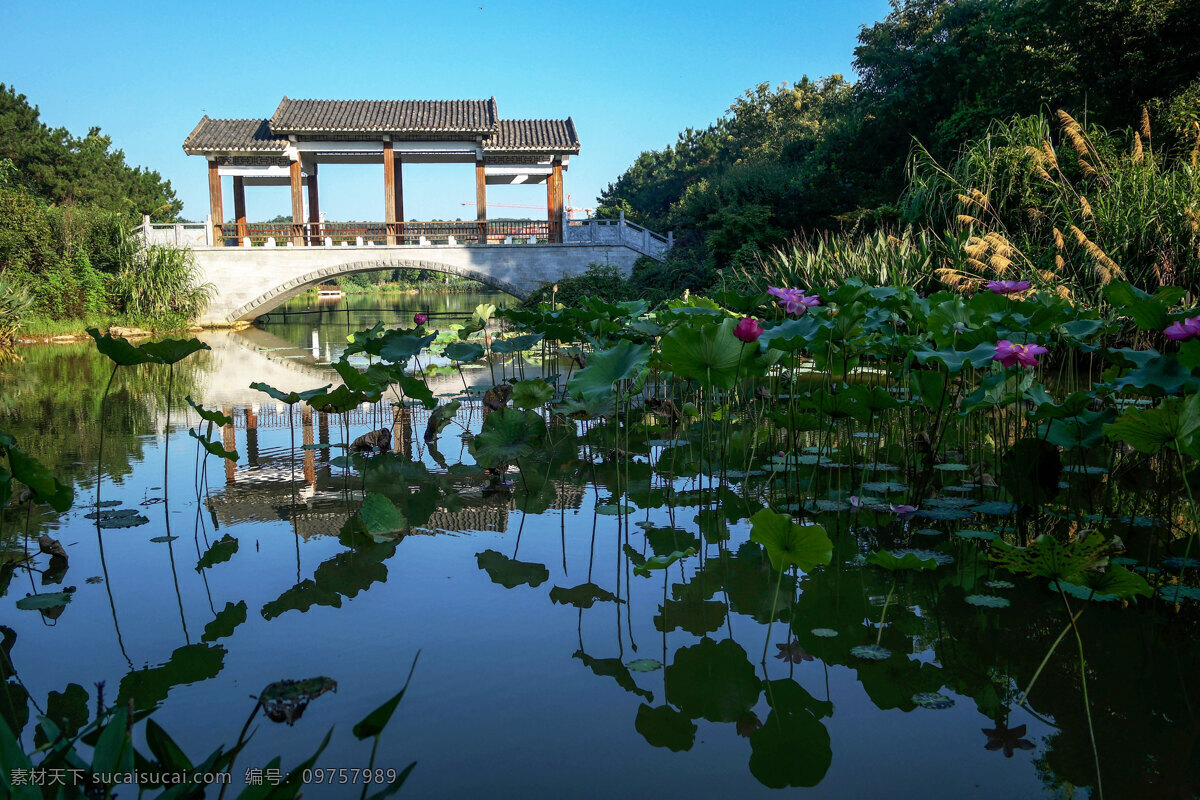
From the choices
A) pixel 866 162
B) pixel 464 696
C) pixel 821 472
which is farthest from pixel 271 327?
pixel 464 696

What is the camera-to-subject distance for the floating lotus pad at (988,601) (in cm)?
207

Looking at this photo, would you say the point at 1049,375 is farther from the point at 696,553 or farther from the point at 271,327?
the point at 271,327

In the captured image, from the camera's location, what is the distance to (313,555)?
8.59 feet

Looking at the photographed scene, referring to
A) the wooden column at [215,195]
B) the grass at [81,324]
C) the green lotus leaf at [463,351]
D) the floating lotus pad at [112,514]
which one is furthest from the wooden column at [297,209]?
the floating lotus pad at [112,514]

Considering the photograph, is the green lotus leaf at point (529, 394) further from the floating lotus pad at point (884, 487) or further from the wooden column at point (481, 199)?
the wooden column at point (481, 199)

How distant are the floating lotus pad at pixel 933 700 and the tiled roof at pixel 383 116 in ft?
54.0

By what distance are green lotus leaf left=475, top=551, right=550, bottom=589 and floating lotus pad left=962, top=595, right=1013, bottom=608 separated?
113cm

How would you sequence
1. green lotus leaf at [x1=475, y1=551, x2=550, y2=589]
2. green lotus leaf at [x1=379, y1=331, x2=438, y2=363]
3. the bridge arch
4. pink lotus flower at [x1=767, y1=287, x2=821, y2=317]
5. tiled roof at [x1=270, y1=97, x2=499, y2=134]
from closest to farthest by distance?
green lotus leaf at [x1=475, y1=551, x2=550, y2=589] → pink lotus flower at [x1=767, y1=287, x2=821, y2=317] → green lotus leaf at [x1=379, y1=331, x2=438, y2=363] → the bridge arch → tiled roof at [x1=270, y1=97, x2=499, y2=134]

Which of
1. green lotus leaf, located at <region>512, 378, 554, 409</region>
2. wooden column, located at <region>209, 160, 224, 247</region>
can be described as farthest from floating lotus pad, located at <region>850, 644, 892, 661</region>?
wooden column, located at <region>209, 160, 224, 247</region>

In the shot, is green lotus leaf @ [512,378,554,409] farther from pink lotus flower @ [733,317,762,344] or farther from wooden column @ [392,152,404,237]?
wooden column @ [392,152,404,237]

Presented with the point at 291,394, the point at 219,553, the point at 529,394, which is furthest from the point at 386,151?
the point at 219,553

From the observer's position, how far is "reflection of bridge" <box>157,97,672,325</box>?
16.2 metres

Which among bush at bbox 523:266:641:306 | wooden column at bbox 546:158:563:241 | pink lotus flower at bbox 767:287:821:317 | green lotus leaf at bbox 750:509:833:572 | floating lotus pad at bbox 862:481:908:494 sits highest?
wooden column at bbox 546:158:563:241

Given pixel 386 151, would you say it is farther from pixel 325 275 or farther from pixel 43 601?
pixel 43 601
